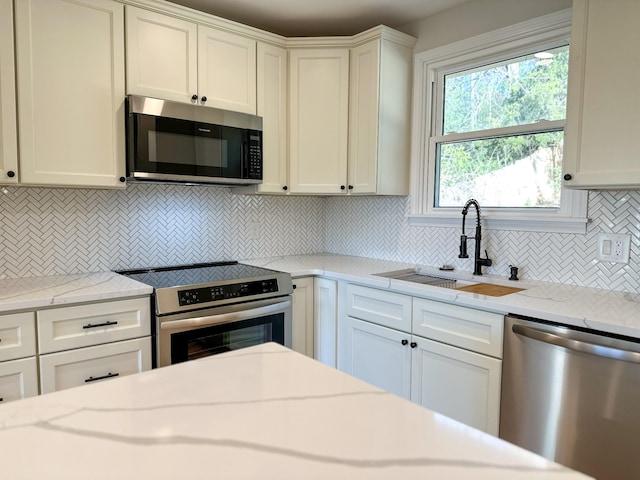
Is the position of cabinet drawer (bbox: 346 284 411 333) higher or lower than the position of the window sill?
lower

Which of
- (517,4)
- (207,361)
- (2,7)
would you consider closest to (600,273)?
(517,4)

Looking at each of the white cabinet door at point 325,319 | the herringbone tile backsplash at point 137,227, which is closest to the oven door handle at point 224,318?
the white cabinet door at point 325,319

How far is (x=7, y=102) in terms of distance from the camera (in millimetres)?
1932

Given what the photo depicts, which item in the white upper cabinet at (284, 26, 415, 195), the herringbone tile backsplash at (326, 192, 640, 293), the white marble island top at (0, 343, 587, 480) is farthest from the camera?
the white upper cabinet at (284, 26, 415, 195)

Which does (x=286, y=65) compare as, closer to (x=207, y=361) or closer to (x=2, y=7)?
(x=2, y=7)

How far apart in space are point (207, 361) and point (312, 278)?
5.47ft

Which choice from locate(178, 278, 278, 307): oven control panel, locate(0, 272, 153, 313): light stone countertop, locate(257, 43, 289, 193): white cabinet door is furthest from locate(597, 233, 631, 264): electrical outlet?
locate(0, 272, 153, 313): light stone countertop

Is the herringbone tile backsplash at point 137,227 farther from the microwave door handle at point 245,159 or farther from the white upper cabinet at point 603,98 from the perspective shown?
the white upper cabinet at point 603,98

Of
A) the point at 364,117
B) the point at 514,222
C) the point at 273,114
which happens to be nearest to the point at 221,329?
the point at 273,114

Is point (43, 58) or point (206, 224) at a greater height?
point (43, 58)

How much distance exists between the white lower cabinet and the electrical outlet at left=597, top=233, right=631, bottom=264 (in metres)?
0.69

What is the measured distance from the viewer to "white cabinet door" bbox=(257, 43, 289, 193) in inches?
108

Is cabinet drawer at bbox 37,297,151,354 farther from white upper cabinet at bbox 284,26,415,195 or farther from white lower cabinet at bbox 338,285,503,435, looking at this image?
white upper cabinet at bbox 284,26,415,195

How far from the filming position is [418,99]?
2828mm
